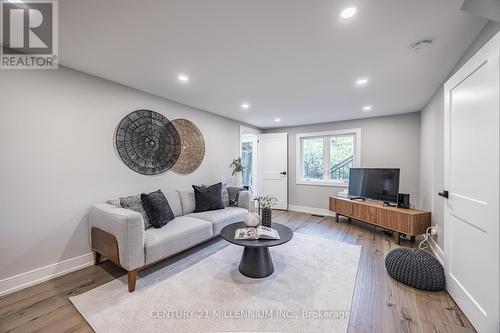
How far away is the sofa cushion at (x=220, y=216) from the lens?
3.00 m

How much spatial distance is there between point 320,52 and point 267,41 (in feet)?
1.77

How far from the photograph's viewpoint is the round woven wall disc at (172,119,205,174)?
3.58m

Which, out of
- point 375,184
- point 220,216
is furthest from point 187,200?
point 375,184

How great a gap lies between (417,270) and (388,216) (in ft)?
4.93

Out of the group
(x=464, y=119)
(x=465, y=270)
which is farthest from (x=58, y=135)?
(x=465, y=270)

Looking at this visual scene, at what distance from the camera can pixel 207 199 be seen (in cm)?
337

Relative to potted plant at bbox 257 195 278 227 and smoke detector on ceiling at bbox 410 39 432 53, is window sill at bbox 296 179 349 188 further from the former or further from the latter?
smoke detector on ceiling at bbox 410 39 432 53

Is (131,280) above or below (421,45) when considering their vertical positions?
below

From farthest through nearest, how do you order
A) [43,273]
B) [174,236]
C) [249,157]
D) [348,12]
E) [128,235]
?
1. [249,157]
2. [174,236]
3. [43,273]
4. [128,235]
5. [348,12]

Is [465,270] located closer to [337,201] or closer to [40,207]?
[337,201]

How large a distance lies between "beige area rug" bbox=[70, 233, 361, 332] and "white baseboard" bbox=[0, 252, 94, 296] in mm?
630

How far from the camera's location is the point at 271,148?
5746mm

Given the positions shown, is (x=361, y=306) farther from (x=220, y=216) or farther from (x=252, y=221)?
(x=220, y=216)

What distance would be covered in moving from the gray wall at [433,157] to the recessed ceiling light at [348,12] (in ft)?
4.48
